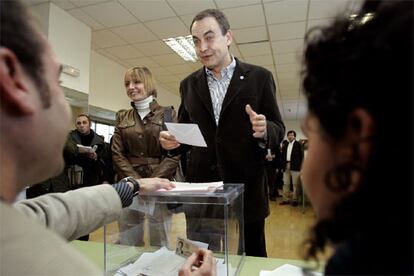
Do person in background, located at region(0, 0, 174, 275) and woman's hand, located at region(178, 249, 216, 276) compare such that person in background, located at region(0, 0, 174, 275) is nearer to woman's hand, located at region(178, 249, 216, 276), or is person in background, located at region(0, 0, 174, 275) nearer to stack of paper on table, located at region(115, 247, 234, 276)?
woman's hand, located at region(178, 249, 216, 276)

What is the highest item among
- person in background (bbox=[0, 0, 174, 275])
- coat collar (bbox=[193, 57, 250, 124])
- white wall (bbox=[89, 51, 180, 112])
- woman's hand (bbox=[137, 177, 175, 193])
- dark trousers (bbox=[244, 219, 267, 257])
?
white wall (bbox=[89, 51, 180, 112])

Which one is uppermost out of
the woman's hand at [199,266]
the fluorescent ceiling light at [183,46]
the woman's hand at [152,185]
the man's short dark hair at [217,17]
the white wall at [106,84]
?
the fluorescent ceiling light at [183,46]

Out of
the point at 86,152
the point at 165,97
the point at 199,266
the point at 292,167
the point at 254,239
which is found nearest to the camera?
the point at 199,266

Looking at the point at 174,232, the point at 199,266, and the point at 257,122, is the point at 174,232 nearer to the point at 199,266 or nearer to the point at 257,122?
the point at 199,266

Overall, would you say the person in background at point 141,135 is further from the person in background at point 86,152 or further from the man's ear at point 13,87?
the man's ear at point 13,87

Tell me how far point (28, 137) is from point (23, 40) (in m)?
0.12

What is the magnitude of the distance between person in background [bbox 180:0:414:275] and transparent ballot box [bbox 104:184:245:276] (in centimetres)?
59

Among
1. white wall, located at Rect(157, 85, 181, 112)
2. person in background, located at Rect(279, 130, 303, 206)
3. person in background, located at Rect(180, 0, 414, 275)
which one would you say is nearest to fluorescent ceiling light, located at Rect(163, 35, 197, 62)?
white wall, located at Rect(157, 85, 181, 112)

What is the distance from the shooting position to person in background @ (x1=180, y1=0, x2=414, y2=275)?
0.29 meters

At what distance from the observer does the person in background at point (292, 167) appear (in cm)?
558

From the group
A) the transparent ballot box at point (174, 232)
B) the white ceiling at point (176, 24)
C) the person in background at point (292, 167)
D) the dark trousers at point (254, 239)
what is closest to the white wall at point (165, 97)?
the white ceiling at point (176, 24)

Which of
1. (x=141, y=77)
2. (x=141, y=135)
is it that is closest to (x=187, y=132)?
(x=141, y=135)

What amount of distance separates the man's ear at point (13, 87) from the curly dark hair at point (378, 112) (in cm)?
34

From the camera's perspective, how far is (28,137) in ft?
1.37
